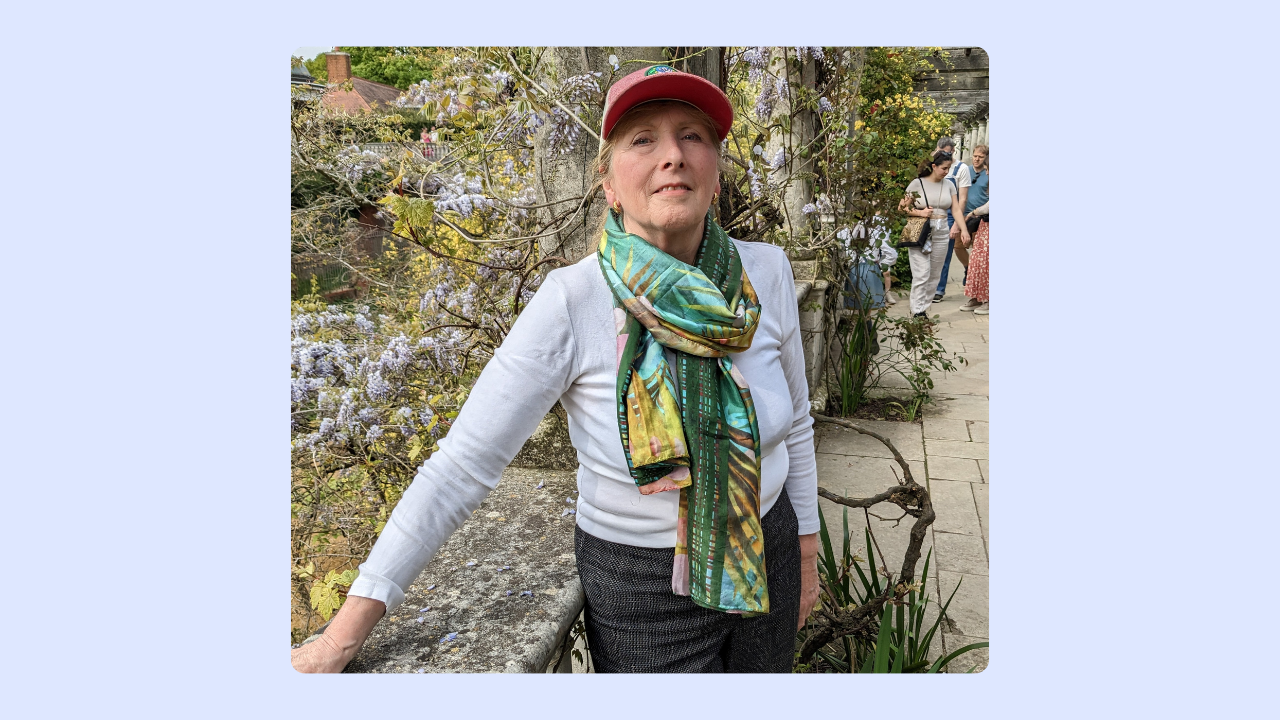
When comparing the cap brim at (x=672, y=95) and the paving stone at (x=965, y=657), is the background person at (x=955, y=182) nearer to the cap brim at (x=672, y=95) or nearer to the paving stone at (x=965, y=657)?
the paving stone at (x=965, y=657)

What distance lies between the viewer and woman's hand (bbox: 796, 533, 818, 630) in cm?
196

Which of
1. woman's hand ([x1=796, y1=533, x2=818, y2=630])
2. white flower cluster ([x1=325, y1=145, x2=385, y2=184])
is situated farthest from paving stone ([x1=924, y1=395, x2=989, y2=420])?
white flower cluster ([x1=325, y1=145, x2=385, y2=184])

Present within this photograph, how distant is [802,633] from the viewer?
2.65 metres

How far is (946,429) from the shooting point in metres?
5.25

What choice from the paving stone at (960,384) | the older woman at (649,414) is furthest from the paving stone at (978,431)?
the older woman at (649,414)

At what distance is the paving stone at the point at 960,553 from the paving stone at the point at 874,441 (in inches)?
39.8

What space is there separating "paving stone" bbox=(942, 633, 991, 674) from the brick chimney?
2.86m

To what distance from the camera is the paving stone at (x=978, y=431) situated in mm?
5104

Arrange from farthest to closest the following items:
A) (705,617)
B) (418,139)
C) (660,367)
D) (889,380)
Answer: (889,380) → (418,139) → (705,617) → (660,367)

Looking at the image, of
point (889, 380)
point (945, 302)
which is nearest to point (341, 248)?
point (889, 380)

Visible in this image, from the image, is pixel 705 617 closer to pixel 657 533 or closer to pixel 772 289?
pixel 657 533

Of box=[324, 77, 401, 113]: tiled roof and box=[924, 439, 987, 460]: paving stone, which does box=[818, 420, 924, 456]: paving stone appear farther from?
box=[324, 77, 401, 113]: tiled roof

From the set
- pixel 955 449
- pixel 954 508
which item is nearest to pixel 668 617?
pixel 954 508

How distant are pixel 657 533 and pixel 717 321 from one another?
1.47 ft
